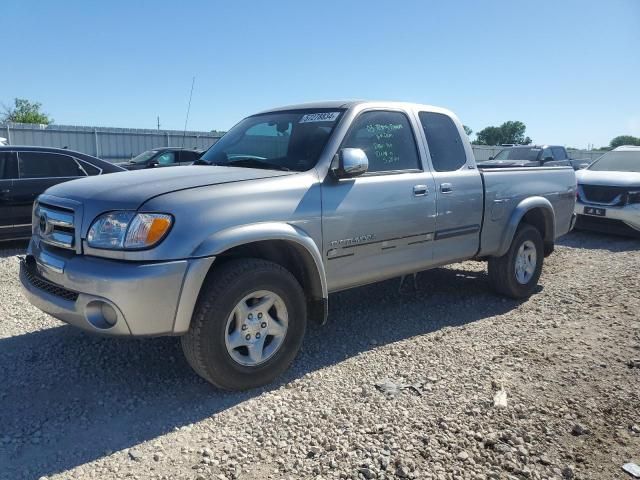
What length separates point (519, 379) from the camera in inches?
150

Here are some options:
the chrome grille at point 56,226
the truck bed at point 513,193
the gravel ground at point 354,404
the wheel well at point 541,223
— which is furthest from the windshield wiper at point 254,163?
the wheel well at point 541,223

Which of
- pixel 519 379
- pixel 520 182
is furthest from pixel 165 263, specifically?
pixel 520 182

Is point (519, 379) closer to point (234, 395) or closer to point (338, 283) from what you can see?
point (338, 283)

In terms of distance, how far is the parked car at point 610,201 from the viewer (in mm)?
9281

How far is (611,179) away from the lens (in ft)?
32.0

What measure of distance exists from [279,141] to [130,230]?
65.3 inches

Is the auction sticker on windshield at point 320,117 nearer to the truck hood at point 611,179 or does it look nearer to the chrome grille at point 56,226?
the chrome grille at point 56,226

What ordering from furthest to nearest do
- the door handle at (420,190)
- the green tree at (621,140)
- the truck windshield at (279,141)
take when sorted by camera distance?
the green tree at (621,140) → the door handle at (420,190) → the truck windshield at (279,141)

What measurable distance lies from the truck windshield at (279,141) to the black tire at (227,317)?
2.93ft

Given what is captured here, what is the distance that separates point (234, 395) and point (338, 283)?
1119 millimetres

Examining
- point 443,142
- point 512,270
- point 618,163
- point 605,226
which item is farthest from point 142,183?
point 618,163

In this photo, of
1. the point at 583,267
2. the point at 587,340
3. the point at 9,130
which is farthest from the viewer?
the point at 9,130

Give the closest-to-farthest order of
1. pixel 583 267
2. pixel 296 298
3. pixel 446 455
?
1. pixel 446 455
2. pixel 296 298
3. pixel 583 267

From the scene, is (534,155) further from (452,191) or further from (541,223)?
(452,191)
